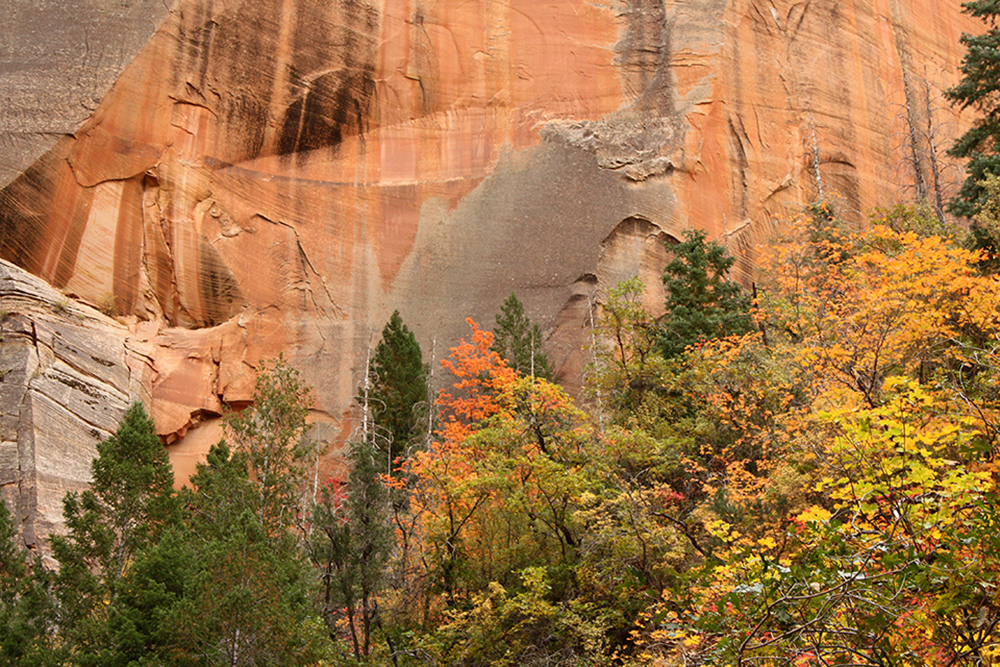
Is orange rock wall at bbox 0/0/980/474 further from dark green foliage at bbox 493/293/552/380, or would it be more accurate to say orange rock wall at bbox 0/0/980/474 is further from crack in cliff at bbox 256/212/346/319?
dark green foliage at bbox 493/293/552/380

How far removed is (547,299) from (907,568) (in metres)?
22.9

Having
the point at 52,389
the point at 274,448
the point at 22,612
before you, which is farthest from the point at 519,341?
the point at 22,612

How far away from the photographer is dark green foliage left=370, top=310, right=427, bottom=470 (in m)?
25.3

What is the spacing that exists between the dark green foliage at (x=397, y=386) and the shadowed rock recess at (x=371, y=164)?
2.26 m

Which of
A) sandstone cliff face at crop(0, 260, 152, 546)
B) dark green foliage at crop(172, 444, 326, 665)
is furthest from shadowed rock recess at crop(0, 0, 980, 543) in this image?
dark green foliage at crop(172, 444, 326, 665)

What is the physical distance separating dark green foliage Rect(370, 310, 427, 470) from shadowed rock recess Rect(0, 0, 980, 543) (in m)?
2.26

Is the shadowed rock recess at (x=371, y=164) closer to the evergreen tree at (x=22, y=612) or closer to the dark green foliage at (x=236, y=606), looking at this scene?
the evergreen tree at (x=22, y=612)

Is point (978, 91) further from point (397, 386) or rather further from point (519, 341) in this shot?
point (397, 386)

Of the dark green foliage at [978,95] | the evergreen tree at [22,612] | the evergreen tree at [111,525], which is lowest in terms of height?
the evergreen tree at [22,612]

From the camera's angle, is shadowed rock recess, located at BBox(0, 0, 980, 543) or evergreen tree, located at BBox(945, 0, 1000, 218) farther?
shadowed rock recess, located at BBox(0, 0, 980, 543)

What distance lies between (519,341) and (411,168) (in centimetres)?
863

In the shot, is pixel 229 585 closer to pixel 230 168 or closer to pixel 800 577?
pixel 800 577

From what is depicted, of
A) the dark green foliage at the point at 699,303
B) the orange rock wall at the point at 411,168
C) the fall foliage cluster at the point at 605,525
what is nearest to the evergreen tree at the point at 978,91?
the fall foliage cluster at the point at 605,525

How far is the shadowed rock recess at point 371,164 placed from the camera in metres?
28.8
